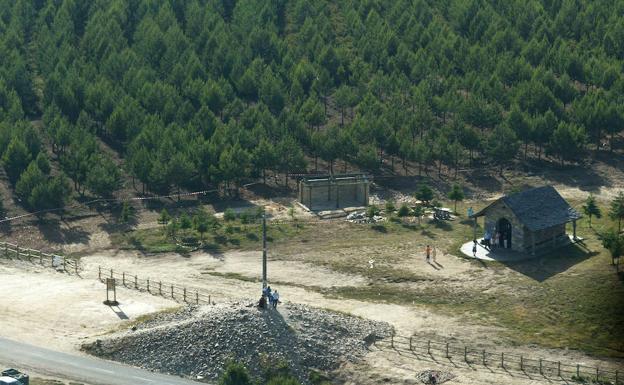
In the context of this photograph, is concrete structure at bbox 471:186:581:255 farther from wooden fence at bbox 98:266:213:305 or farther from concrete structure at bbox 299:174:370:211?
wooden fence at bbox 98:266:213:305

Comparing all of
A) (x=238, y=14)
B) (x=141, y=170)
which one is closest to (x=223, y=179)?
(x=141, y=170)

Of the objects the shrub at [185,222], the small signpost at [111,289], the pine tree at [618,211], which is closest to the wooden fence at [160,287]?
the small signpost at [111,289]

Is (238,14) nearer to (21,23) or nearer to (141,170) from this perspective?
(21,23)

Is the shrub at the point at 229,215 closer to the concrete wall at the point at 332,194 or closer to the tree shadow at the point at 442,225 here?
the concrete wall at the point at 332,194

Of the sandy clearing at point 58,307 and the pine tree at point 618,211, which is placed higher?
the pine tree at point 618,211

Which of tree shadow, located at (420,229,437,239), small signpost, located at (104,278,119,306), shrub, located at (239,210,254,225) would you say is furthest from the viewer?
shrub, located at (239,210,254,225)

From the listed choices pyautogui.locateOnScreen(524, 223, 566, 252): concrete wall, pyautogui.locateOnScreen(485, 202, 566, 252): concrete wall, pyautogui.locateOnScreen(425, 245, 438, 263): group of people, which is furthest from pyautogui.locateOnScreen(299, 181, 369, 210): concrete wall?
pyautogui.locateOnScreen(524, 223, 566, 252): concrete wall
